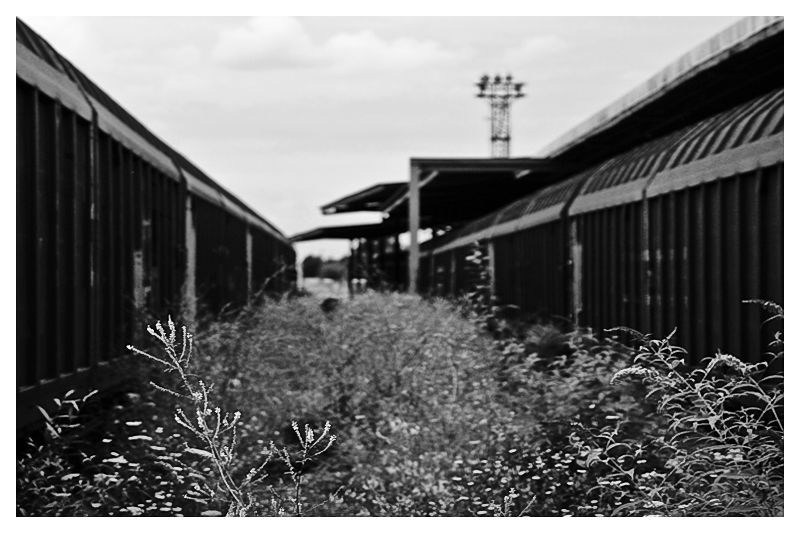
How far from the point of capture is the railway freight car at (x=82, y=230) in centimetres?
487

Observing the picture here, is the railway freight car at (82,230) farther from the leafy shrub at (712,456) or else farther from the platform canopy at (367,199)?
the platform canopy at (367,199)

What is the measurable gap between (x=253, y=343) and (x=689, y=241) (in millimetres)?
3905

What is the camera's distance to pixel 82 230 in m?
5.79

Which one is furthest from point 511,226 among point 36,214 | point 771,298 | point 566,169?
point 36,214

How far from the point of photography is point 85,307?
5.91m

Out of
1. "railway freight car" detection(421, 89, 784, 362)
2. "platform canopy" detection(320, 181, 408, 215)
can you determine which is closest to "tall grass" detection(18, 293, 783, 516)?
"railway freight car" detection(421, 89, 784, 362)

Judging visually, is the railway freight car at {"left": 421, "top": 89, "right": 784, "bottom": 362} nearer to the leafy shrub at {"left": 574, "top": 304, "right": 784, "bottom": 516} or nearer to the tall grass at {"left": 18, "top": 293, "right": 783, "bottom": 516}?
the tall grass at {"left": 18, "top": 293, "right": 783, "bottom": 516}

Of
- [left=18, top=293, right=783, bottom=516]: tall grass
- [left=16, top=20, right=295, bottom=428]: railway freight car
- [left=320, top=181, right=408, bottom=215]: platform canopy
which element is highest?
[left=320, top=181, right=408, bottom=215]: platform canopy

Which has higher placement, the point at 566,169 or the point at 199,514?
the point at 566,169

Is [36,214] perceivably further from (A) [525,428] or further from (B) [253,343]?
(B) [253,343]

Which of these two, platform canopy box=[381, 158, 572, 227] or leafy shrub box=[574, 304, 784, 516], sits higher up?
platform canopy box=[381, 158, 572, 227]

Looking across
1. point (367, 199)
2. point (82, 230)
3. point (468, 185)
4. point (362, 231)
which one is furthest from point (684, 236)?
point (362, 231)

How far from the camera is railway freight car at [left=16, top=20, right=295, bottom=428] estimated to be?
192 inches

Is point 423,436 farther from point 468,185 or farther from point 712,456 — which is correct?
point 468,185
